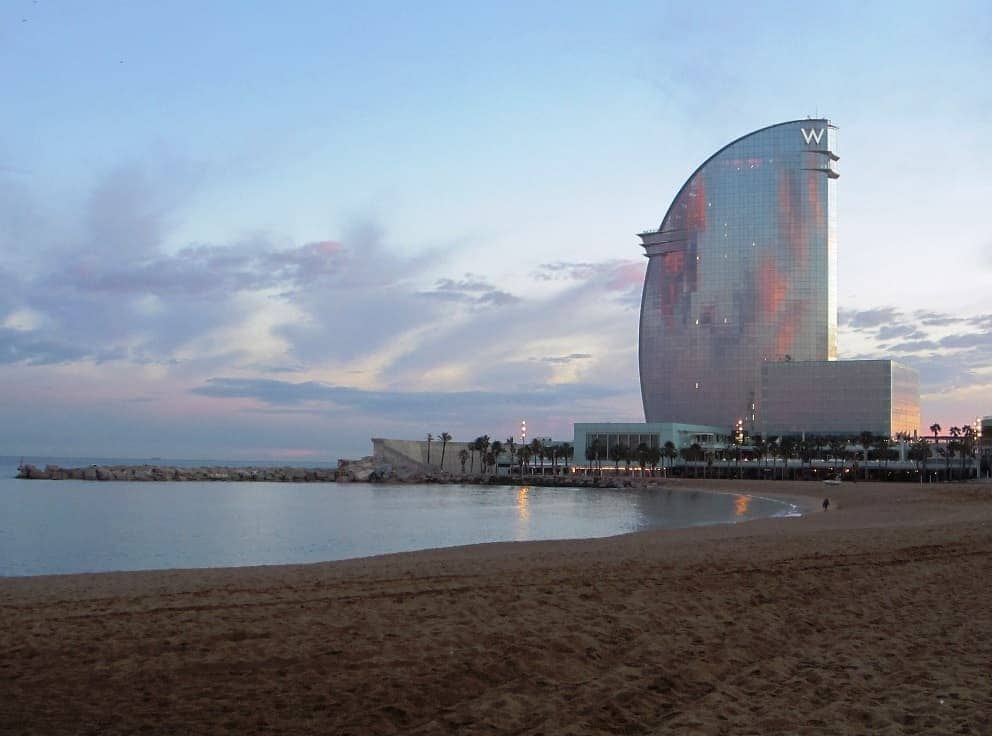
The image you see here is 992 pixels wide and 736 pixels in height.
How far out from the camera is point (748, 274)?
151375 mm

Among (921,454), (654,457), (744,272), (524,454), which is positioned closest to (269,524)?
(921,454)

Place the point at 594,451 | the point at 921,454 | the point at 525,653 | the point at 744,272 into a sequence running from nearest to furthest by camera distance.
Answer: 1. the point at 525,653
2. the point at 921,454
3. the point at 594,451
4. the point at 744,272

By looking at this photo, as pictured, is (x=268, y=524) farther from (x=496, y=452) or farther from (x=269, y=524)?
(x=496, y=452)

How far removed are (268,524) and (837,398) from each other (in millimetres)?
116034

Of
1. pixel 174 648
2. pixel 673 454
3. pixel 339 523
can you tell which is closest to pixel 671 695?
pixel 174 648

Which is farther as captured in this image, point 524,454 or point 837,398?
point 837,398

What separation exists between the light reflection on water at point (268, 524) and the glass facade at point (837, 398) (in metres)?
84.1

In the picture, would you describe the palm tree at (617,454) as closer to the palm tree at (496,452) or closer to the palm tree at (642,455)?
the palm tree at (642,455)

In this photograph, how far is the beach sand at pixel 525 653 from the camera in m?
6.83

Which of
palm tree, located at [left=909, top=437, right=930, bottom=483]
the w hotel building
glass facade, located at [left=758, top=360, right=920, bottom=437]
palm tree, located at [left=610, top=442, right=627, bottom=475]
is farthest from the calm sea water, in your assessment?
the w hotel building

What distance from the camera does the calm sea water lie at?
1104 inches

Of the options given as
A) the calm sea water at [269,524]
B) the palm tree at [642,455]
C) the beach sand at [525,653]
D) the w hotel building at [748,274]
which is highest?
the w hotel building at [748,274]

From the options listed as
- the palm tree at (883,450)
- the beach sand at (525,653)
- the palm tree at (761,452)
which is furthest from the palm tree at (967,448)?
the beach sand at (525,653)

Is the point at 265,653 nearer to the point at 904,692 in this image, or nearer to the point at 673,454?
the point at 904,692
